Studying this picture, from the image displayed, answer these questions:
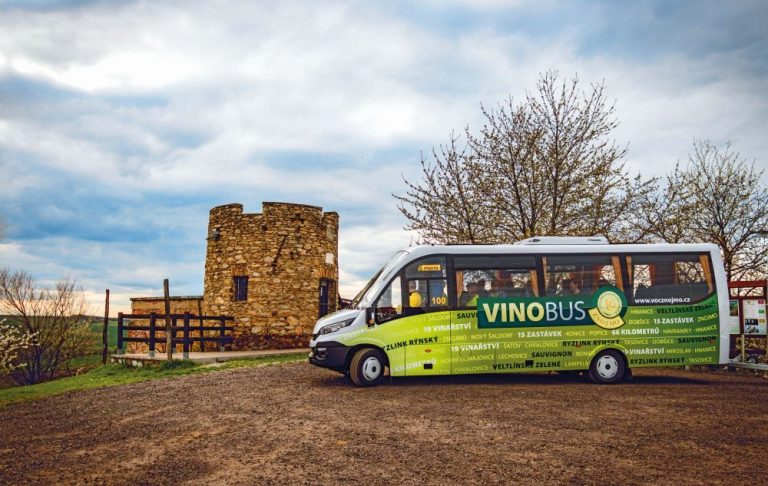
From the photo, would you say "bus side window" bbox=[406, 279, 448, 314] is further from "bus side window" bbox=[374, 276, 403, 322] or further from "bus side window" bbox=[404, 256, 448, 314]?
"bus side window" bbox=[374, 276, 403, 322]

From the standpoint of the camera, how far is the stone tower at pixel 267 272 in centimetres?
1997

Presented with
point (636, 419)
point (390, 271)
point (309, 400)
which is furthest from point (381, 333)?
point (636, 419)

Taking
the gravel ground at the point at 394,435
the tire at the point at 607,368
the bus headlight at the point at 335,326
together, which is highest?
the bus headlight at the point at 335,326

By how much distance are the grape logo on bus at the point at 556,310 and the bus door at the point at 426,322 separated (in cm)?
71

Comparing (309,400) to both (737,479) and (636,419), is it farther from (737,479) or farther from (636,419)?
(737,479)

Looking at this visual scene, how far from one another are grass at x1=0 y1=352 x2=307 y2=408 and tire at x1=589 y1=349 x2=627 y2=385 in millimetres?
8279

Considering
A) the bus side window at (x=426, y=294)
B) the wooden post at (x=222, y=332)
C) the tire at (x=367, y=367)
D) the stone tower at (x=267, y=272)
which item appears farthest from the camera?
the stone tower at (x=267, y=272)

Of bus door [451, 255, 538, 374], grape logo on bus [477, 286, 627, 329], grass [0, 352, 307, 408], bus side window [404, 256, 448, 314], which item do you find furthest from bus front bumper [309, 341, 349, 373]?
grass [0, 352, 307, 408]

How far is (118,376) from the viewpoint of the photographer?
1373 centimetres

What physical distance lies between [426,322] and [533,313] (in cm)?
205

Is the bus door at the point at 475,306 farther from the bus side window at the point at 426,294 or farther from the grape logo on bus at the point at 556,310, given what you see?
the bus side window at the point at 426,294

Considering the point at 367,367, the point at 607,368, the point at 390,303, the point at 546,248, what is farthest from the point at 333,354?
the point at 607,368

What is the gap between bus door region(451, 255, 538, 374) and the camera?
1055 centimetres

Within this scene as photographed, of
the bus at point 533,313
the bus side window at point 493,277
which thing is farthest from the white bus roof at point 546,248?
the bus side window at point 493,277
